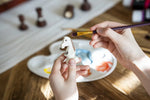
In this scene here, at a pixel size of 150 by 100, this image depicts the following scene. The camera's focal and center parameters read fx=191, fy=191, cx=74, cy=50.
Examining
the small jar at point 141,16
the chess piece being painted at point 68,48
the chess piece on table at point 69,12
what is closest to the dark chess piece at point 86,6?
the chess piece on table at point 69,12

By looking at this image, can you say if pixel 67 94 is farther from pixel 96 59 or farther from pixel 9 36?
pixel 9 36

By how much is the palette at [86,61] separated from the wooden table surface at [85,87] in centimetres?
2

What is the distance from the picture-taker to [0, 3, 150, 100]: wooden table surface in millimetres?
713

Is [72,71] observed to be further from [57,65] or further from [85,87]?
[85,87]

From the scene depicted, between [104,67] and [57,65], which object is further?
[104,67]

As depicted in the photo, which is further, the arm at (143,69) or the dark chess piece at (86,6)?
the dark chess piece at (86,6)

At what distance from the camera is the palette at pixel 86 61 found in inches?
30.8

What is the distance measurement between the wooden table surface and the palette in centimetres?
2

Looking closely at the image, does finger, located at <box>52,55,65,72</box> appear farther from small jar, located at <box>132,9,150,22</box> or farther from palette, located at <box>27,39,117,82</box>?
small jar, located at <box>132,9,150,22</box>

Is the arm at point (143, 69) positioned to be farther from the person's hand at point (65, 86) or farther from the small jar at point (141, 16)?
the small jar at point (141, 16)

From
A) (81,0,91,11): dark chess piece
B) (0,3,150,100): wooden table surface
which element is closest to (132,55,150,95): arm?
A: (0,3,150,100): wooden table surface

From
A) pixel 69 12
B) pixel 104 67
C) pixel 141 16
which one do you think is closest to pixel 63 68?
pixel 104 67

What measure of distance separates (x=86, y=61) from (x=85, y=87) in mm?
123

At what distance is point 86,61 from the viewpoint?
822 mm
